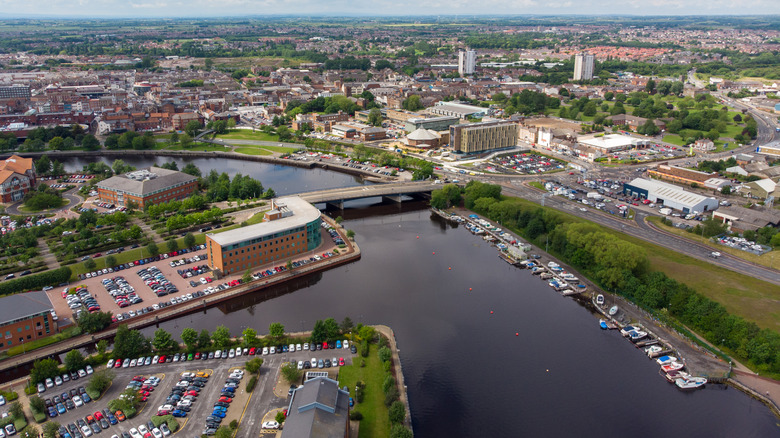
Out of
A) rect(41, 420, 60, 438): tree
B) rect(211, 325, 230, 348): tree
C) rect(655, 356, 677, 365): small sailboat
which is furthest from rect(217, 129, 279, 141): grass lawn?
rect(655, 356, 677, 365): small sailboat

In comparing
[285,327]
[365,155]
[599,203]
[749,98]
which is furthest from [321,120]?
[749,98]

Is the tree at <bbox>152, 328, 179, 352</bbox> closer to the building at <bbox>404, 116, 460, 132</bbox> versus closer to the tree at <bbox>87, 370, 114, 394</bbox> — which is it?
the tree at <bbox>87, 370, 114, 394</bbox>

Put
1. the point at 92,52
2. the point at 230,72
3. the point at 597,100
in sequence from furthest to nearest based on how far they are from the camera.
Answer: the point at 92,52
the point at 230,72
the point at 597,100

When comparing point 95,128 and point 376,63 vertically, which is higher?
point 376,63

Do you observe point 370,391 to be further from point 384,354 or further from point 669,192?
point 669,192

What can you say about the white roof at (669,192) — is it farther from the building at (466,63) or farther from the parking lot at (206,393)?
the building at (466,63)

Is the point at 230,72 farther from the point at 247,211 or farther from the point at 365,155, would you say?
the point at 247,211

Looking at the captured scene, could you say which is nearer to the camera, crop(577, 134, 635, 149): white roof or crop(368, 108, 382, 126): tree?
crop(577, 134, 635, 149): white roof
